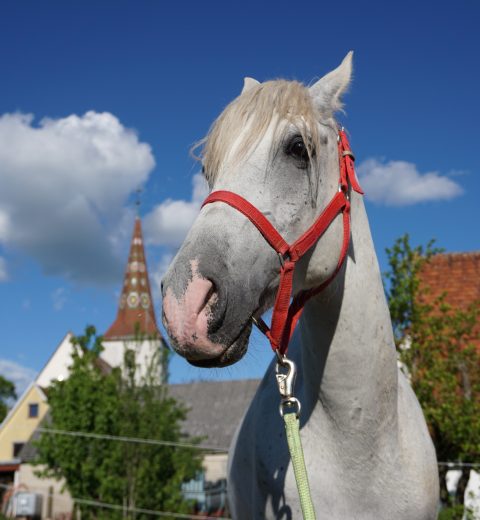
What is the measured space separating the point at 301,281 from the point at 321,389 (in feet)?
1.58

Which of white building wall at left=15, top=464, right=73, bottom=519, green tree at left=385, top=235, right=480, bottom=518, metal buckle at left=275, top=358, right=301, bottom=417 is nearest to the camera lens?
metal buckle at left=275, top=358, right=301, bottom=417

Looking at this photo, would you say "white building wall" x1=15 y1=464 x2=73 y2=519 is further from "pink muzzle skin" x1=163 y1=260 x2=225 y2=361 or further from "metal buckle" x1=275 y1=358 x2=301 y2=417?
"pink muzzle skin" x1=163 y1=260 x2=225 y2=361

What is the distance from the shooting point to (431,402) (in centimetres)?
894

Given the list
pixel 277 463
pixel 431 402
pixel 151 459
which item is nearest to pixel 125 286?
pixel 151 459

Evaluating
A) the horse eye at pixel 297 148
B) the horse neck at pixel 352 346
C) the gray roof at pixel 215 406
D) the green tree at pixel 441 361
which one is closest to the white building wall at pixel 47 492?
the gray roof at pixel 215 406

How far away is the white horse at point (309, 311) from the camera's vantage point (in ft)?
5.97

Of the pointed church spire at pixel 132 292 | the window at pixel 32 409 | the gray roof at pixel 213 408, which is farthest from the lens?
the pointed church spire at pixel 132 292

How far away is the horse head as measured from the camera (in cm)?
178

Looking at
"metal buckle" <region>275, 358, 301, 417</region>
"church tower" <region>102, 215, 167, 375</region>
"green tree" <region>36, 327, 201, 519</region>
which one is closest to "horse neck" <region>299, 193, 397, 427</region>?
"metal buckle" <region>275, 358, 301, 417</region>

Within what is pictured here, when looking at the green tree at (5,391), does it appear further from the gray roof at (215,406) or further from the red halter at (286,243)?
the red halter at (286,243)

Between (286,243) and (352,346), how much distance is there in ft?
1.84

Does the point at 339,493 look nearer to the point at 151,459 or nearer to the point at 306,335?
the point at 306,335

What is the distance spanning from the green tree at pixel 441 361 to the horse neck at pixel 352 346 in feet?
21.7

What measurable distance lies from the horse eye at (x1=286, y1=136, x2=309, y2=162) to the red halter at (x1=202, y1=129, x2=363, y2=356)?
0.72 ft
